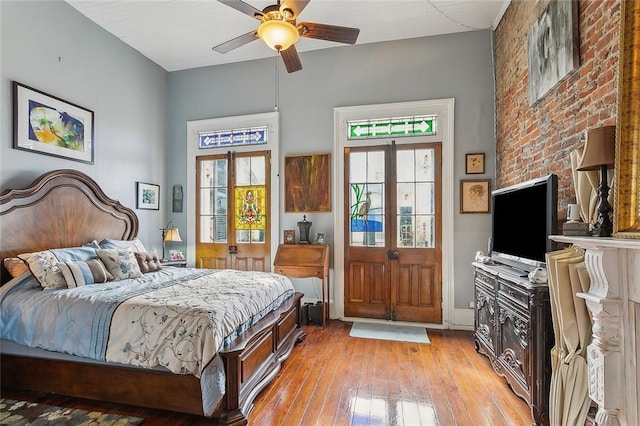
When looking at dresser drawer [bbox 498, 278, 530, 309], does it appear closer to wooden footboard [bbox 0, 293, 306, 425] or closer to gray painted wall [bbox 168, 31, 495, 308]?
gray painted wall [bbox 168, 31, 495, 308]

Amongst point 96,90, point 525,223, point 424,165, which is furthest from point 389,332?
point 96,90

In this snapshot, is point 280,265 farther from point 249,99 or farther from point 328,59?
point 328,59

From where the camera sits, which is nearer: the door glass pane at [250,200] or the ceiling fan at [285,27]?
the ceiling fan at [285,27]

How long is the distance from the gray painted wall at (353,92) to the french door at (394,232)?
288mm

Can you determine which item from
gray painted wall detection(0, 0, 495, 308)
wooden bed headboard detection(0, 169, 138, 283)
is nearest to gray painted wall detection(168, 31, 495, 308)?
gray painted wall detection(0, 0, 495, 308)

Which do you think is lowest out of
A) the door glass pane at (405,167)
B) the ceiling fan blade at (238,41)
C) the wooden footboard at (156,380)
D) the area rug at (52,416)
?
the area rug at (52,416)

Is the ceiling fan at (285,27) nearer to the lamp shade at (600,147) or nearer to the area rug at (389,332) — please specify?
the lamp shade at (600,147)

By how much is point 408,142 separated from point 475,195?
3.52 ft

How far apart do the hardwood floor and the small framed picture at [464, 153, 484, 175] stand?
2073 millimetres

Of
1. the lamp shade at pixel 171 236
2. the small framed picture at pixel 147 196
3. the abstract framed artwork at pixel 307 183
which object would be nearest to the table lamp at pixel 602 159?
the abstract framed artwork at pixel 307 183

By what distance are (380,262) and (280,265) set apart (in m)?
1.32

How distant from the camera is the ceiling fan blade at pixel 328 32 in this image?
253 centimetres

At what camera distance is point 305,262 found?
13.0ft

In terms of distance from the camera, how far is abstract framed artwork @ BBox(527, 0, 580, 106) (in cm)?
219
